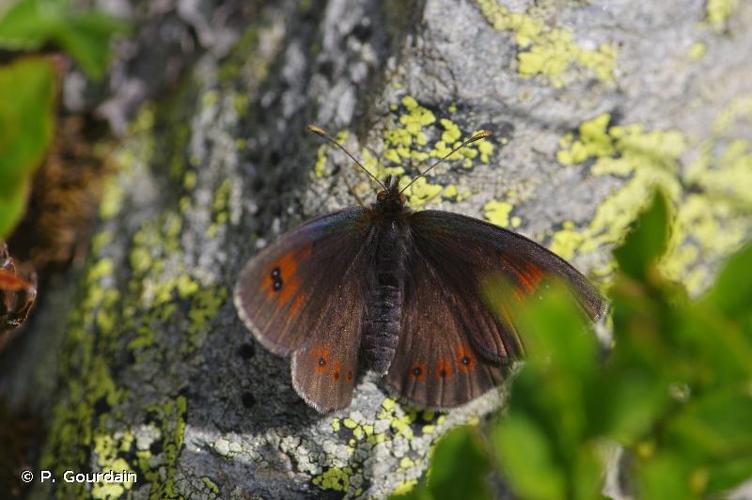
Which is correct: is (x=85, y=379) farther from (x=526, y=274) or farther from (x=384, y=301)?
(x=526, y=274)

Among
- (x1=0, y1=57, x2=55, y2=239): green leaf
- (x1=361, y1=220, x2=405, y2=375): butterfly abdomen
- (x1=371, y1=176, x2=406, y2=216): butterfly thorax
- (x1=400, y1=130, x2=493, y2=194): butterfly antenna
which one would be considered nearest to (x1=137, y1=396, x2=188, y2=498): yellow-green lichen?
(x1=361, y1=220, x2=405, y2=375): butterfly abdomen

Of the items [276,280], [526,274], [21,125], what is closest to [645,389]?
[21,125]

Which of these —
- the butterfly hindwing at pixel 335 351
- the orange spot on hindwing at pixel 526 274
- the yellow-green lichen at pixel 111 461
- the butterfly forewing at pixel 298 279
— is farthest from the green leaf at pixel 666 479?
the yellow-green lichen at pixel 111 461

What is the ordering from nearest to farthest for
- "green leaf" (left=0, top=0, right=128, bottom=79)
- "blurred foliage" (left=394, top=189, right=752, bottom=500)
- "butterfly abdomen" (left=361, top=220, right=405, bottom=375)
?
"blurred foliage" (left=394, top=189, right=752, bottom=500) < "butterfly abdomen" (left=361, top=220, right=405, bottom=375) < "green leaf" (left=0, top=0, right=128, bottom=79)

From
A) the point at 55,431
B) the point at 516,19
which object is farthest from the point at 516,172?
the point at 55,431

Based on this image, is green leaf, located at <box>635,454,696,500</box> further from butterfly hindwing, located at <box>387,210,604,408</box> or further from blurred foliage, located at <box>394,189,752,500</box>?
butterfly hindwing, located at <box>387,210,604,408</box>

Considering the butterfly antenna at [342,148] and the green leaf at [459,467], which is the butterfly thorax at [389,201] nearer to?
the butterfly antenna at [342,148]

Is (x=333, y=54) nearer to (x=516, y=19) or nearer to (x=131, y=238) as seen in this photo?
(x=516, y=19)
